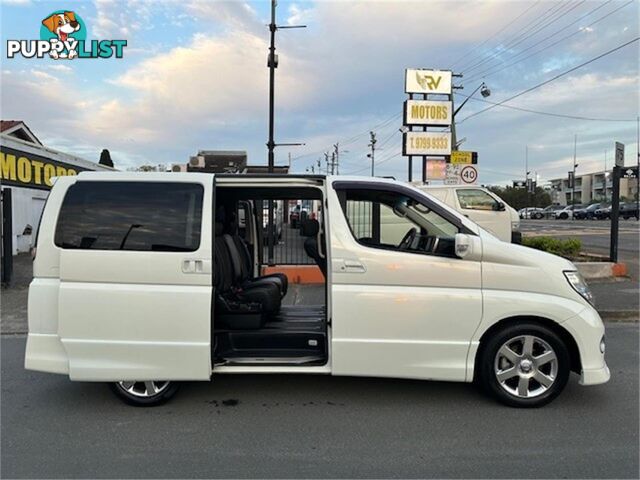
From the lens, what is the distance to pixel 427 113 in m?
18.8

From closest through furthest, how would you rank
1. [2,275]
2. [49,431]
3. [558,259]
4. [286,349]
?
1. [49,431]
2. [558,259]
3. [286,349]
4. [2,275]

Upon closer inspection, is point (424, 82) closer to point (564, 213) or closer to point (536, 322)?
point (536, 322)

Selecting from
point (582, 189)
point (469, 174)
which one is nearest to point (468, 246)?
point (469, 174)

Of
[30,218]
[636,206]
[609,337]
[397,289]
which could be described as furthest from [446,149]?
[636,206]

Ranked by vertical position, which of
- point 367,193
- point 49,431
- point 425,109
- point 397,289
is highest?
point 425,109

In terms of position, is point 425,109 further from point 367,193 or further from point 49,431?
point 49,431

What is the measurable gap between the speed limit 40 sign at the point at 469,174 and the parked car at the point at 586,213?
42764mm

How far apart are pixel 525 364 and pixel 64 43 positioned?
42.5ft

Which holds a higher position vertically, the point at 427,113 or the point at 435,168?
the point at 427,113

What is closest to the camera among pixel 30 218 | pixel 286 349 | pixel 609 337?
pixel 286 349

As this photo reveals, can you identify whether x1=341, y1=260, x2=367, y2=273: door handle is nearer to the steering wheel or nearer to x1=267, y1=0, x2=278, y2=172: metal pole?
the steering wheel

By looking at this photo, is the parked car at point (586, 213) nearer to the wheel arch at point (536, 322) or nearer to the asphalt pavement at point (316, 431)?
the asphalt pavement at point (316, 431)

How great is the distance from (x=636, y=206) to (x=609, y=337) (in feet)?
155

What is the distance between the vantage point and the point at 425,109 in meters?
18.8
